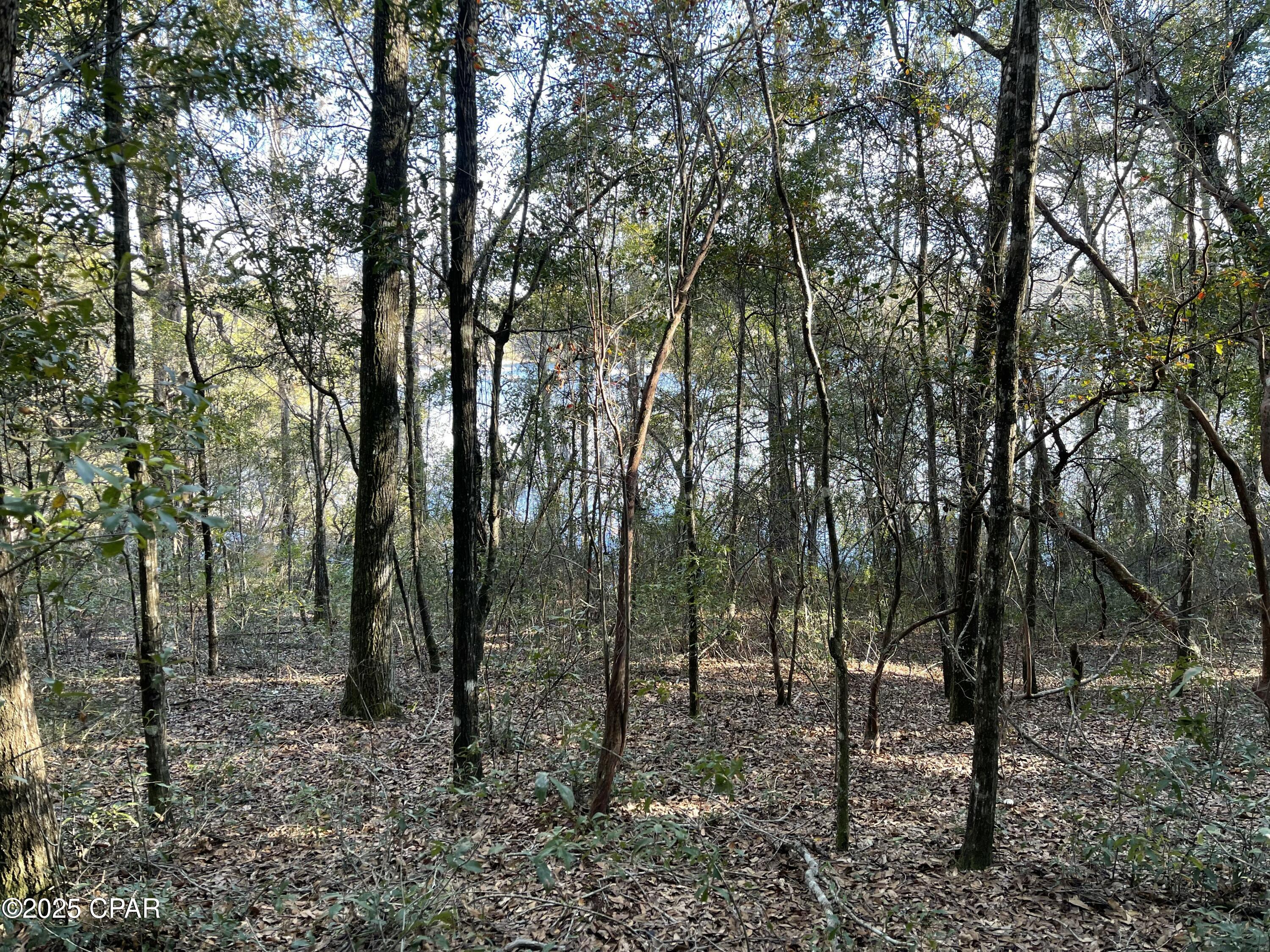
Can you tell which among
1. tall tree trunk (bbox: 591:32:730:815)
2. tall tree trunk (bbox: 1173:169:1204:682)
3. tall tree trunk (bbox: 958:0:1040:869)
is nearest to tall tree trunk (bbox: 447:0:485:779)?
tall tree trunk (bbox: 591:32:730:815)

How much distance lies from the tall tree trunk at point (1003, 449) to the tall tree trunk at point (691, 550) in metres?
3.76

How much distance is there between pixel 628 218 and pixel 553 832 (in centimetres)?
711

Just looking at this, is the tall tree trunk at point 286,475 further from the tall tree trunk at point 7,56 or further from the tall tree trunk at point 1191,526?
the tall tree trunk at point 1191,526

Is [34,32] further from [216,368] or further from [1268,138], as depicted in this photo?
[1268,138]

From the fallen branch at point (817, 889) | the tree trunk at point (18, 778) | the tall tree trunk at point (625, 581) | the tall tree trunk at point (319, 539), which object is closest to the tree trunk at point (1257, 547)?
the fallen branch at point (817, 889)

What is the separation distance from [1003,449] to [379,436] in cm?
617

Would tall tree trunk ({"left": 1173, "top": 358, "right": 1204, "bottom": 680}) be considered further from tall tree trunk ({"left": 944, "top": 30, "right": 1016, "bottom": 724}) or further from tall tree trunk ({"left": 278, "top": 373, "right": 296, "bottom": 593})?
tall tree trunk ({"left": 278, "top": 373, "right": 296, "bottom": 593})

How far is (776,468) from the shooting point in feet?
33.7

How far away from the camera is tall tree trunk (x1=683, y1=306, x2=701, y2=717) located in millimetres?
7617

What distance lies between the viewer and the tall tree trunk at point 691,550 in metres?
7.62

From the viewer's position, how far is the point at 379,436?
741cm

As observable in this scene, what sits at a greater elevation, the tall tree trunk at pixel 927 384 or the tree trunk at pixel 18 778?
the tall tree trunk at pixel 927 384

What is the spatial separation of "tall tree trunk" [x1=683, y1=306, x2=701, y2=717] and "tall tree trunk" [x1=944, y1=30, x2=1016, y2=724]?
109 inches

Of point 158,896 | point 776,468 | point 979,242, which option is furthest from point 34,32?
point 776,468
